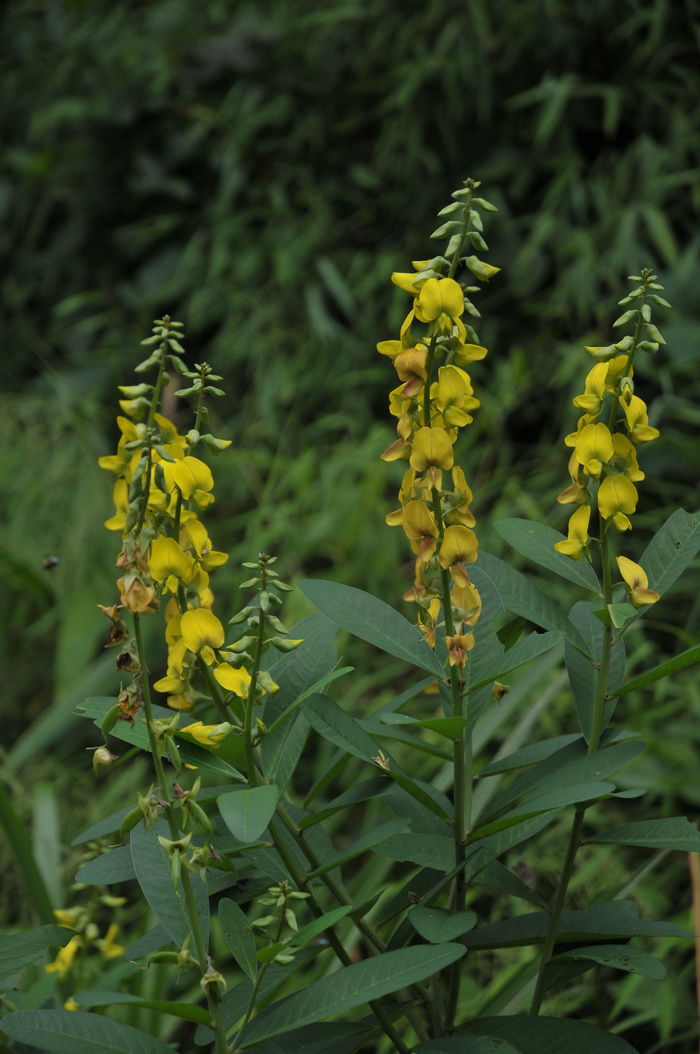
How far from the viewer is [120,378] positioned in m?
2.37

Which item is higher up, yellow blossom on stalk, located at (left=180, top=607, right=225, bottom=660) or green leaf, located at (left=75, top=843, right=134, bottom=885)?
yellow blossom on stalk, located at (left=180, top=607, right=225, bottom=660)

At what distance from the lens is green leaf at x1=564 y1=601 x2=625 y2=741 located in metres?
0.56

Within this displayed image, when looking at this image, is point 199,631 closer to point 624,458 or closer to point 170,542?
point 170,542

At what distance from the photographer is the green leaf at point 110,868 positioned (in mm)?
515

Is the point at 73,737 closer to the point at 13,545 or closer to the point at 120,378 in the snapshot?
the point at 13,545

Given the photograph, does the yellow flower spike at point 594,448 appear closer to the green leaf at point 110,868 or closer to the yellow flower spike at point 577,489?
the yellow flower spike at point 577,489

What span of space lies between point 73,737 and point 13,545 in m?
0.39

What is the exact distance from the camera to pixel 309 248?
225 centimetres

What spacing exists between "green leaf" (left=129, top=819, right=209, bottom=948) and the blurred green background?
3.30 feet

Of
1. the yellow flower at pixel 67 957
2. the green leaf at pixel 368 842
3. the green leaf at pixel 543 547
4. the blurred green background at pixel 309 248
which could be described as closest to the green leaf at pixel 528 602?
the green leaf at pixel 543 547

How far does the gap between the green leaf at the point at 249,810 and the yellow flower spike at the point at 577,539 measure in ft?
0.64

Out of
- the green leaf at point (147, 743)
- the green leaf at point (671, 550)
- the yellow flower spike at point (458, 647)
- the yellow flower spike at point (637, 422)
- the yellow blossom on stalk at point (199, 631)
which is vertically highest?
the yellow flower spike at point (637, 422)

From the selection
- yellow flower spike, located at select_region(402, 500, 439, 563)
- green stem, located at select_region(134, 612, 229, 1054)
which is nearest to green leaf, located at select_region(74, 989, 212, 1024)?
green stem, located at select_region(134, 612, 229, 1054)

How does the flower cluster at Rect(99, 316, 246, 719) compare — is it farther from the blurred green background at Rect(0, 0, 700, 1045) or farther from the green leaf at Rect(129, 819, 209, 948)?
the blurred green background at Rect(0, 0, 700, 1045)
